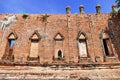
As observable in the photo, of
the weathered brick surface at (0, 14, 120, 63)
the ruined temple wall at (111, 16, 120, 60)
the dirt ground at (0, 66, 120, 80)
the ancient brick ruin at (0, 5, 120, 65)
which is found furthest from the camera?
the ruined temple wall at (111, 16, 120, 60)

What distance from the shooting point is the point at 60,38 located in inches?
710

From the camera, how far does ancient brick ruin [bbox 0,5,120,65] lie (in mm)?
16830

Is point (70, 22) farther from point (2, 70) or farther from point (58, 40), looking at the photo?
point (2, 70)

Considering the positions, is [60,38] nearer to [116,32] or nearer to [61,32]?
[61,32]

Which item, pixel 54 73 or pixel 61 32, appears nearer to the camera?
pixel 54 73

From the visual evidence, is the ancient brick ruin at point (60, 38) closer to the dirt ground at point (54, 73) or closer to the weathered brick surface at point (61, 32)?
the weathered brick surface at point (61, 32)

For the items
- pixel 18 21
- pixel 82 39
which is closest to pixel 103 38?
pixel 82 39

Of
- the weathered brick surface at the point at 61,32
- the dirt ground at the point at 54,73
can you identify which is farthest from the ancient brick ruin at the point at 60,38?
the dirt ground at the point at 54,73

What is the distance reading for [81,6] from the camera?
794 inches

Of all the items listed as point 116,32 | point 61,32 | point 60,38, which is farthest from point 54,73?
point 116,32

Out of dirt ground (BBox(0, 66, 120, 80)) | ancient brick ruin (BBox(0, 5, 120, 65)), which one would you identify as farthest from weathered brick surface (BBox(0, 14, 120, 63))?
dirt ground (BBox(0, 66, 120, 80))

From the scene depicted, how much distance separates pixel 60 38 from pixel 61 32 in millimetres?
638

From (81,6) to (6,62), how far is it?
8419 mm

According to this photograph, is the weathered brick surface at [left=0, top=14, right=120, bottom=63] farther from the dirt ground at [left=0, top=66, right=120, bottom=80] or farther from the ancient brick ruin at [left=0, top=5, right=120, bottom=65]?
the dirt ground at [left=0, top=66, right=120, bottom=80]
